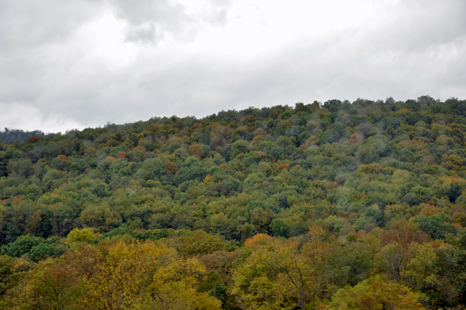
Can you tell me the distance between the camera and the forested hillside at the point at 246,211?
104 ft

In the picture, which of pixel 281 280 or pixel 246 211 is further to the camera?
pixel 246 211

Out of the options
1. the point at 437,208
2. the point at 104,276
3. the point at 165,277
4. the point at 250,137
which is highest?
the point at 250,137

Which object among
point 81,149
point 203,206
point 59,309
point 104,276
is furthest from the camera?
point 81,149

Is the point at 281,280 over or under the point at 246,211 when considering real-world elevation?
over

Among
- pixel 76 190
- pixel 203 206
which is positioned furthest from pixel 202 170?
pixel 76 190

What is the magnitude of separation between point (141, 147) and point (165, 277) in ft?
317

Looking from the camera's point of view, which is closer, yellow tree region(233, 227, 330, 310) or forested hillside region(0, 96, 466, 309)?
forested hillside region(0, 96, 466, 309)

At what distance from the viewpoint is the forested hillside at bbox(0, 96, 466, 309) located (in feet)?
104

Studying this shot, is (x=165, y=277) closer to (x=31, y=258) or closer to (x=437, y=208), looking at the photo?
(x=31, y=258)

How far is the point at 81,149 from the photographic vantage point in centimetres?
12312

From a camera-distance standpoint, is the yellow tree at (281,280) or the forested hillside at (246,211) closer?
the forested hillside at (246,211)

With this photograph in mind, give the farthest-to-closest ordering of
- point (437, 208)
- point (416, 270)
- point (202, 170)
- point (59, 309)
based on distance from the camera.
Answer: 1. point (202, 170)
2. point (437, 208)
3. point (416, 270)
4. point (59, 309)

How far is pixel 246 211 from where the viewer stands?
79.5m

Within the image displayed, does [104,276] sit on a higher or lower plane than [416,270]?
higher
